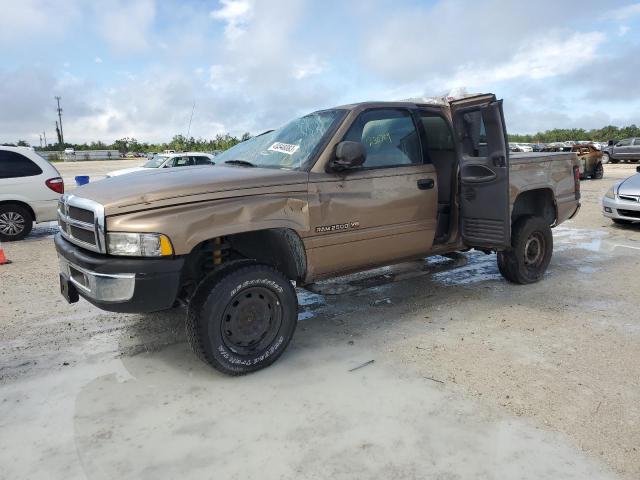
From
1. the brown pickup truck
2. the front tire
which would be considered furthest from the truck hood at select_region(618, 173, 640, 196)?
the front tire

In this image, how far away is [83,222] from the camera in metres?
3.42

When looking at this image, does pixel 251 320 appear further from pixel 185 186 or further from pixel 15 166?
pixel 15 166

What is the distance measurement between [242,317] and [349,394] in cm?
92

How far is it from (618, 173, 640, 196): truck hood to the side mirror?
7.53m

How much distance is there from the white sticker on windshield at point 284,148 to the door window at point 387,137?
0.44 metres

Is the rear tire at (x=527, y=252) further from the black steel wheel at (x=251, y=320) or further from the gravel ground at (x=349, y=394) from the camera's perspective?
the black steel wheel at (x=251, y=320)

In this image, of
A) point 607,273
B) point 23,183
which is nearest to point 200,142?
point 23,183

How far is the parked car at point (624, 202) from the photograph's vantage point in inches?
355

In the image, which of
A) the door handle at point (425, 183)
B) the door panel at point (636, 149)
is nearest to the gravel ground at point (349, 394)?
the door handle at point (425, 183)

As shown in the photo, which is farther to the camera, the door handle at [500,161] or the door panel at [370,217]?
the door handle at [500,161]

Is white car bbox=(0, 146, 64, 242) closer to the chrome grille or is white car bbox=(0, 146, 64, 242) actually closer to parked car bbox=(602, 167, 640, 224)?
the chrome grille

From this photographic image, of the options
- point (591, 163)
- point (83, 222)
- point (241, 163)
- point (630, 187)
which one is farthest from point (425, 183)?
point (591, 163)

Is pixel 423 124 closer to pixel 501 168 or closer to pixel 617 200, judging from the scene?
pixel 501 168

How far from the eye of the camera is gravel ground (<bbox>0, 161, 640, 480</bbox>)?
8.44 feet
